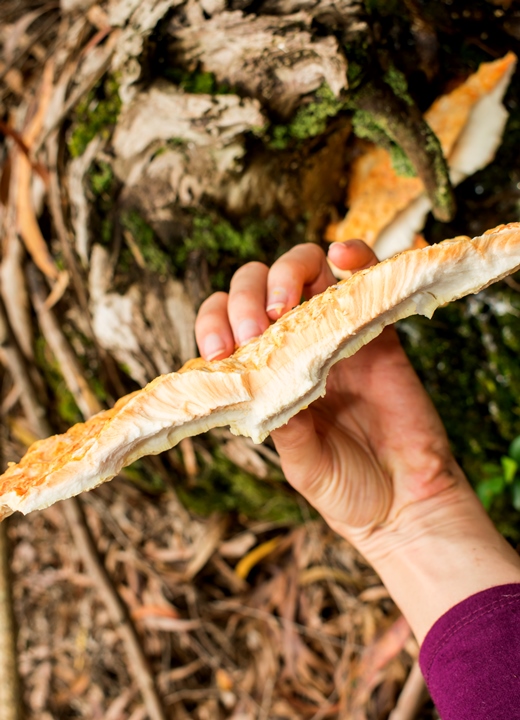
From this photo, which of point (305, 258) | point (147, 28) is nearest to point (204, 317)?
point (305, 258)

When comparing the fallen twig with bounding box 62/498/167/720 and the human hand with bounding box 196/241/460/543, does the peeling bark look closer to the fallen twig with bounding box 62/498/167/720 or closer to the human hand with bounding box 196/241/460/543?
the human hand with bounding box 196/241/460/543

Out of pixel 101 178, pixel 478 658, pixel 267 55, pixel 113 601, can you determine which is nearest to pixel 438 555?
pixel 478 658

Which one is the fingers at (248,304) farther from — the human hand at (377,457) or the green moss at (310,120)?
the green moss at (310,120)

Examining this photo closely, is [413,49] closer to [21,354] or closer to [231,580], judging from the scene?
[21,354]

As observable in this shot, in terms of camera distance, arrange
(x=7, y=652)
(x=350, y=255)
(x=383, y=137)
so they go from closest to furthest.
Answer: (x=350, y=255) < (x=383, y=137) < (x=7, y=652)

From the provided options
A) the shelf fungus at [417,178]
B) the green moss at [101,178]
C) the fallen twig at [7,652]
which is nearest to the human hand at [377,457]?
the shelf fungus at [417,178]

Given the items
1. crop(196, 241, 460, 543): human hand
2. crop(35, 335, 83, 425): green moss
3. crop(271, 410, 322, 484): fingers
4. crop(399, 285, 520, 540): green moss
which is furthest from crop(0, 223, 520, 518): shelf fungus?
crop(35, 335, 83, 425): green moss

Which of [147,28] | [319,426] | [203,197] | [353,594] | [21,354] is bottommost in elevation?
[353,594]

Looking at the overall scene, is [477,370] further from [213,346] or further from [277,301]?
[213,346]
